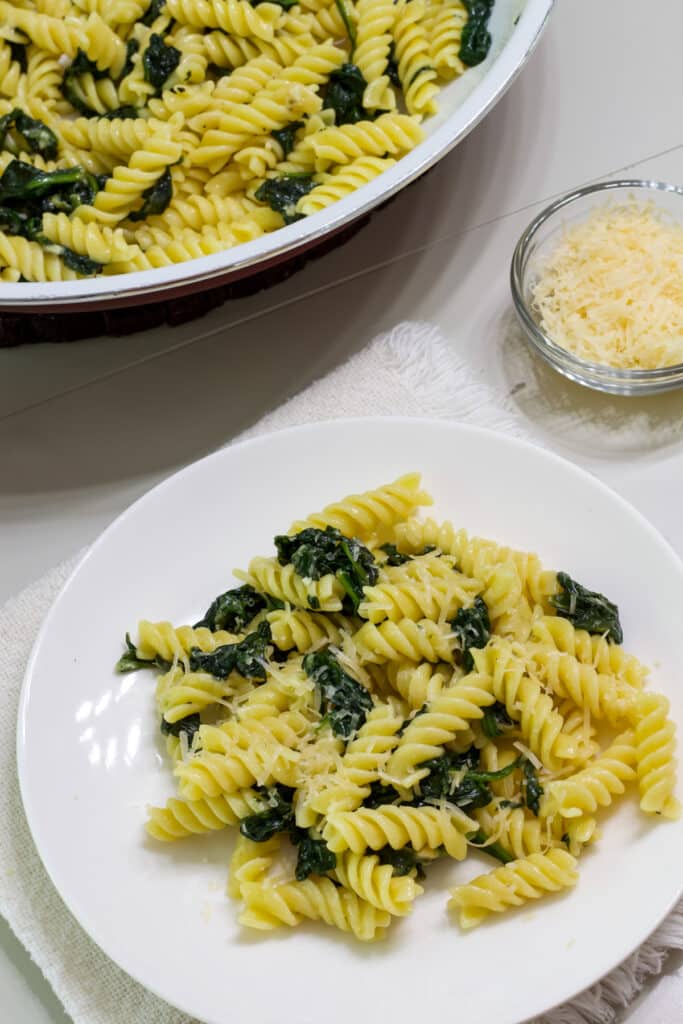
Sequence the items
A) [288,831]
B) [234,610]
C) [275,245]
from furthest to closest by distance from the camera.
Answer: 1. [275,245]
2. [234,610]
3. [288,831]

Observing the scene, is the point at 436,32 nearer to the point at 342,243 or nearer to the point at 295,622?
the point at 342,243

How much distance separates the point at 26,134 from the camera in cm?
214

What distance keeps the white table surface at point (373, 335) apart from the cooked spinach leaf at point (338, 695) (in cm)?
61

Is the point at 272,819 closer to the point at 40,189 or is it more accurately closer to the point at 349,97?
the point at 40,189

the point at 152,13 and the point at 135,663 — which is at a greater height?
the point at 152,13

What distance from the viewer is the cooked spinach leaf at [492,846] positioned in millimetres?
1499

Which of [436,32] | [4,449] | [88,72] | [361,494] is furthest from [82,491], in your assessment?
[436,32]

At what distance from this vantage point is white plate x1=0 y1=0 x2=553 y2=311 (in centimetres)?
182

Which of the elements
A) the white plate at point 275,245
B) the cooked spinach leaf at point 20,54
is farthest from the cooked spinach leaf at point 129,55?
the white plate at point 275,245

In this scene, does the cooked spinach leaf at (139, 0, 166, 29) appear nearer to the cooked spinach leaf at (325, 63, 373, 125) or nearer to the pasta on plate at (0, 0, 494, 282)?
the pasta on plate at (0, 0, 494, 282)

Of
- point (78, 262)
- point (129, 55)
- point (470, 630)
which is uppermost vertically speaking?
point (129, 55)

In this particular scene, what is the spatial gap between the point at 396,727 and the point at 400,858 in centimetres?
16

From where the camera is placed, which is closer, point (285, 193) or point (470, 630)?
point (470, 630)

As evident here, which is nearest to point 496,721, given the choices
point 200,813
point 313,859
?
point 313,859
